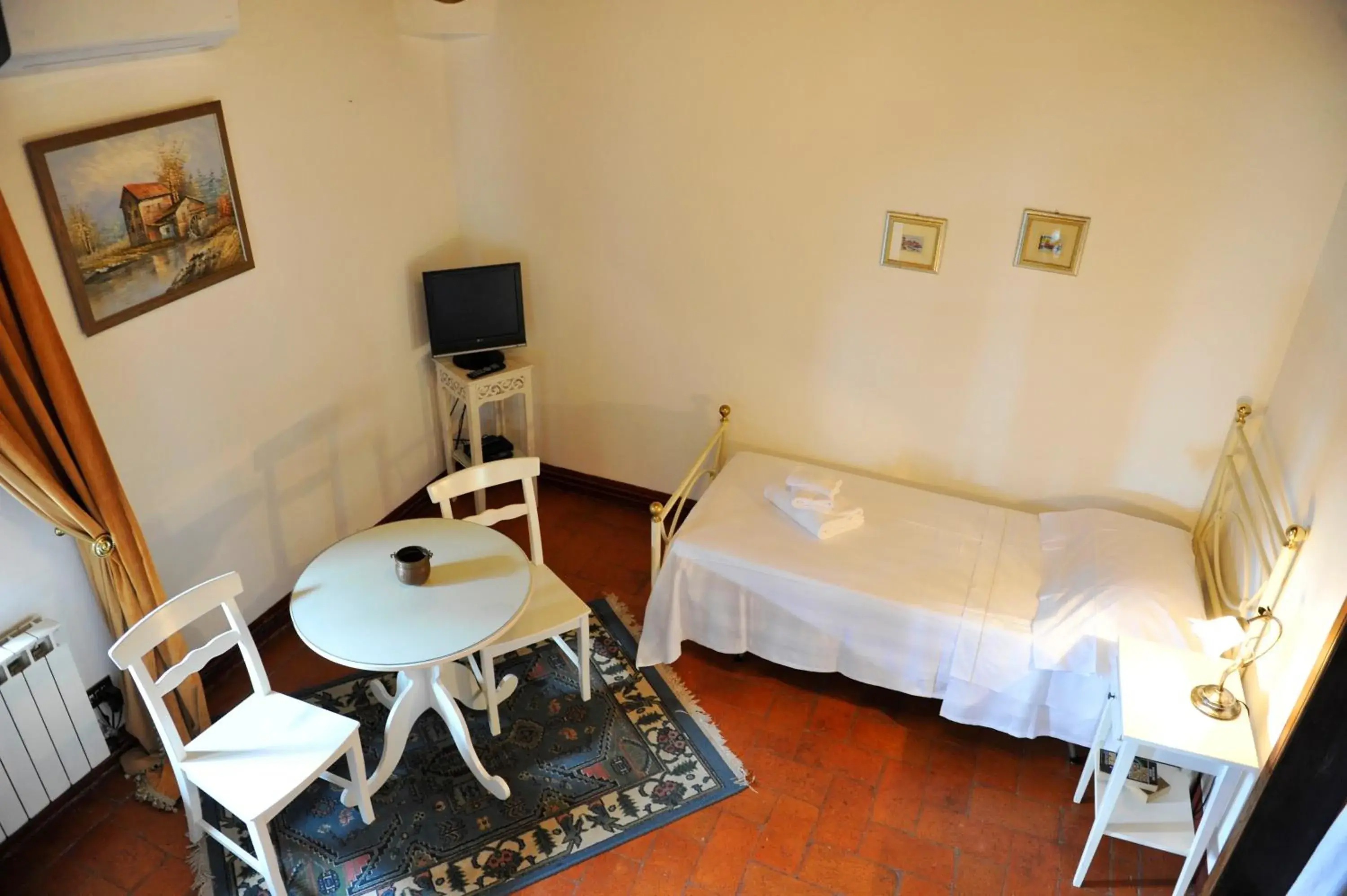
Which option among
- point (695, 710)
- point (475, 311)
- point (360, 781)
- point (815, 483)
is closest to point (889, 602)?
point (815, 483)

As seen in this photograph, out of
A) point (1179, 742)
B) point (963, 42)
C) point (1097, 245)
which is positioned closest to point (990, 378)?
point (1097, 245)

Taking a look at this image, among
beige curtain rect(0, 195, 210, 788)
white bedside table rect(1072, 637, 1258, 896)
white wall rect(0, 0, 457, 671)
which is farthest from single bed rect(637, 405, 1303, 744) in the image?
beige curtain rect(0, 195, 210, 788)

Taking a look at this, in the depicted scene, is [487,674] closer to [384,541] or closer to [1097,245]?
[384,541]

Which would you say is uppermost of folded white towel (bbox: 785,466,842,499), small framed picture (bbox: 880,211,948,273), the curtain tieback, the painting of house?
the painting of house

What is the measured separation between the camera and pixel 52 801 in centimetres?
284

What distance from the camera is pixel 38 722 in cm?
269

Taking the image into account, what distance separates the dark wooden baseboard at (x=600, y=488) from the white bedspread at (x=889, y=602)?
853mm

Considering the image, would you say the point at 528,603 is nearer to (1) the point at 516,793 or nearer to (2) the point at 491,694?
(2) the point at 491,694

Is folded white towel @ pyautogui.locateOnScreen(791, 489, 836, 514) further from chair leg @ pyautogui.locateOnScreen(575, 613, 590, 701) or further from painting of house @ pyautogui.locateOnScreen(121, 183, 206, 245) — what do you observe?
painting of house @ pyautogui.locateOnScreen(121, 183, 206, 245)

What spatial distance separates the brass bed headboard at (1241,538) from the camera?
8.59 ft

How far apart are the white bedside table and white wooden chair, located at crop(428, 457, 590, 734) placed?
1.70 meters

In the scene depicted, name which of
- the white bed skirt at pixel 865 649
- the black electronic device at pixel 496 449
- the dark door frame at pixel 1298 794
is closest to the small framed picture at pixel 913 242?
the white bed skirt at pixel 865 649

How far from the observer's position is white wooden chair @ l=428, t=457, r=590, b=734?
312 centimetres

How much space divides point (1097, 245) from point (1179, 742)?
170 centimetres
